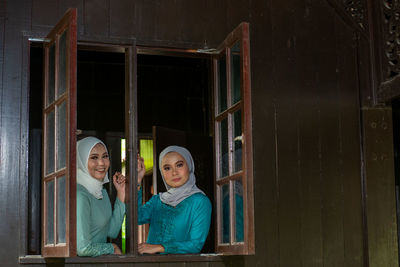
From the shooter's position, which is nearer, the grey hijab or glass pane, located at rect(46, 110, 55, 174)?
glass pane, located at rect(46, 110, 55, 174)

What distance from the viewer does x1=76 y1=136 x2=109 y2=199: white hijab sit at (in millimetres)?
5117

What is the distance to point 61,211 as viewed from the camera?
13.6 ft

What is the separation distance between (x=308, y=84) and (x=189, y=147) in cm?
167

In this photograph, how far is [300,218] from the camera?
514 centimetres

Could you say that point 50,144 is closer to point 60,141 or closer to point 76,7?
point 60,141

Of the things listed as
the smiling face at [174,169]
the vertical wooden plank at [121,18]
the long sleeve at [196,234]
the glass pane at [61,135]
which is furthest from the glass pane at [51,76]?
the smiling face at [174,169]

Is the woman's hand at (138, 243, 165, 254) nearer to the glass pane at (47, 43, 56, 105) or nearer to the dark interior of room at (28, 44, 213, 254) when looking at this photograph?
the glass pane at (47, 43, 56, 105)

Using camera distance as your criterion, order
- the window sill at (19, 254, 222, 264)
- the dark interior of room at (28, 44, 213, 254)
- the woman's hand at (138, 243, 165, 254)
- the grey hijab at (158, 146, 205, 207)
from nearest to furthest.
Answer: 1. the window sill at (19, 254, 222, 264)
2. the woman's hand at (138, 243, 165, 254)
3. the grey hijab at (158, 146, 205, 207)
4. the dark interior of room at (28, 44, 213, 254)

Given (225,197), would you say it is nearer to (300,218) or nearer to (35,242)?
(300,218)

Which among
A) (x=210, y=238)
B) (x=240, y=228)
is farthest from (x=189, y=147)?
(x=240, y=228)

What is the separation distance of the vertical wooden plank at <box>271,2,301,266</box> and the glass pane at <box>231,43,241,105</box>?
0.62 m

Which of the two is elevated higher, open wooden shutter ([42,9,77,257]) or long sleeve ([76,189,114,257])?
open wooden shutter ([42,9,77,257])

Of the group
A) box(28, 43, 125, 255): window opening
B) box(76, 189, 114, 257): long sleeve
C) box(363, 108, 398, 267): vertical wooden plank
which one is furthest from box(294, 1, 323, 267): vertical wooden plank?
box(28, 43, 125, 255): window opening

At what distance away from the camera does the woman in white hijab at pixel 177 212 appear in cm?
509
